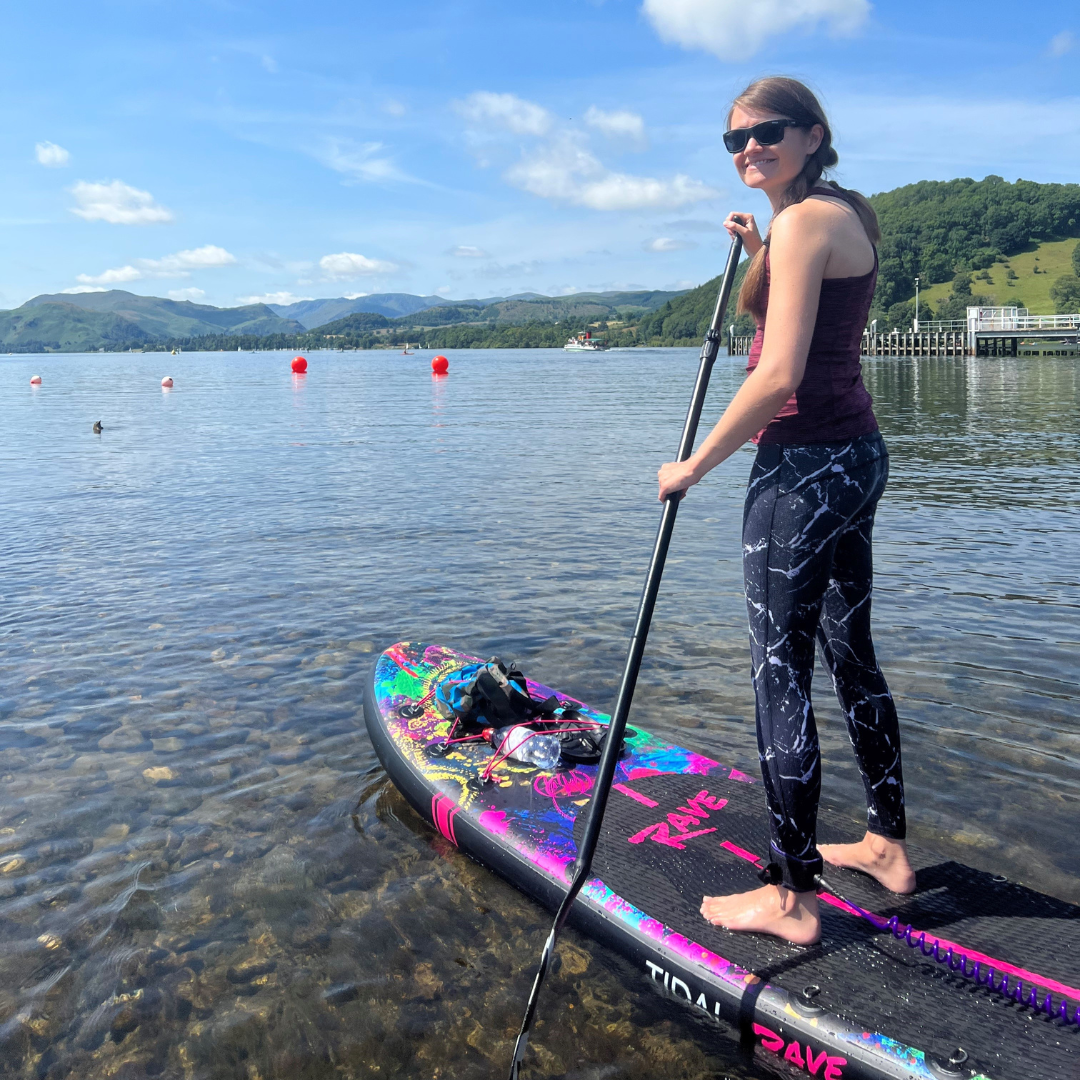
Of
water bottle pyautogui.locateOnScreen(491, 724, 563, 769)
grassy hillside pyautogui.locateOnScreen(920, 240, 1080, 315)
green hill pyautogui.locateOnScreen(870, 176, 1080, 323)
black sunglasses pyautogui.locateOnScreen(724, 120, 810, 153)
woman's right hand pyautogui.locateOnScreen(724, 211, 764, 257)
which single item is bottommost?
water bottle pyautogui.locateOnScreen(491, 724, 563, 769)

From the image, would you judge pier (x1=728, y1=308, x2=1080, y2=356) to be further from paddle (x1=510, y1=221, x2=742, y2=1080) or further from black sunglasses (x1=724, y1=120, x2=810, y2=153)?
black sunglasses (x1=724, y1=120, x2=810, y2=153)

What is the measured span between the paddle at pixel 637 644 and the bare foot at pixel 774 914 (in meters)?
0.64

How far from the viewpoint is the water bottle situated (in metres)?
5.50

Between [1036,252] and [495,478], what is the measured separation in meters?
168

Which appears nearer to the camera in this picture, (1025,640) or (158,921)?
(158,921)

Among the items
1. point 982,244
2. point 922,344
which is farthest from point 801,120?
point 982,244

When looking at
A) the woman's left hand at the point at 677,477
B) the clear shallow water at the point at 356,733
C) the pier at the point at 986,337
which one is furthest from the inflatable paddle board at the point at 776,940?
the pier at the point at 986,337

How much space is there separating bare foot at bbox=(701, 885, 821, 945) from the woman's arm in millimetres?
1983

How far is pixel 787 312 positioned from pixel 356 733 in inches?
200

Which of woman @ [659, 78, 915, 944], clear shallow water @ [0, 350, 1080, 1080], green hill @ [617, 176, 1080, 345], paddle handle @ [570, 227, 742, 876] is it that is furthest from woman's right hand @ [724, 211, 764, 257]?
green hill @ [617, 176, 1080, 345]

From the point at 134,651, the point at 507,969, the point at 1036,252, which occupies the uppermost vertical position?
the point at 1036,252

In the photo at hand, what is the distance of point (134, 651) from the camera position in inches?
354

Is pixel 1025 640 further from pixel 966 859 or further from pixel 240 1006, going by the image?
pixel 240 1006

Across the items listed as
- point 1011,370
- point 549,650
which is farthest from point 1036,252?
point 549,650
